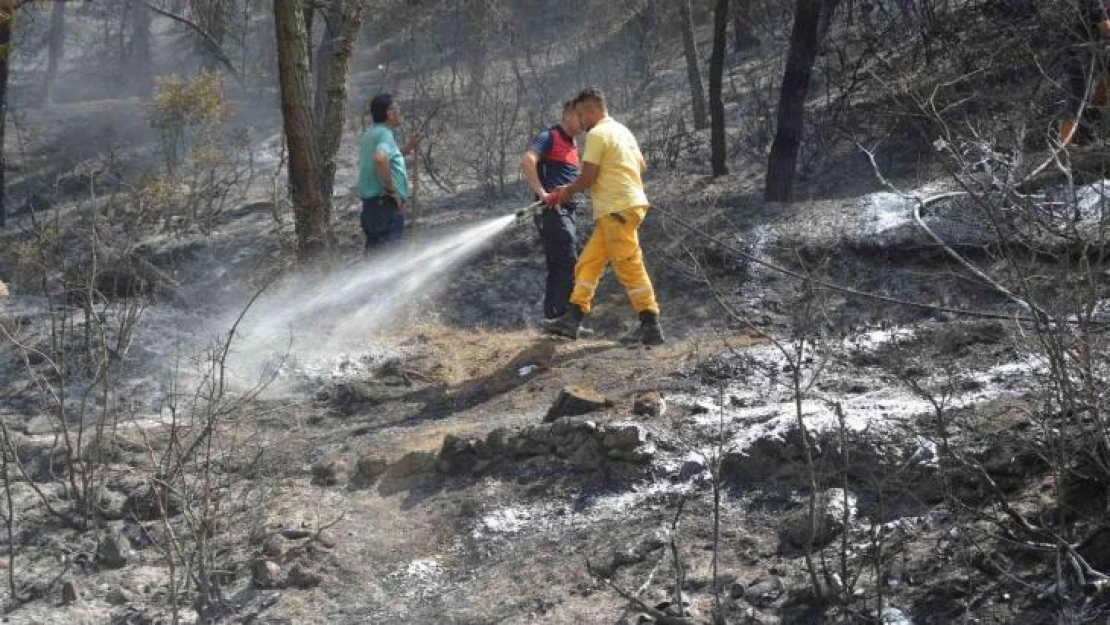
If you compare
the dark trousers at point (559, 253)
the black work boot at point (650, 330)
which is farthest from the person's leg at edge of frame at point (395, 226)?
the black work boot at point (650, 330)

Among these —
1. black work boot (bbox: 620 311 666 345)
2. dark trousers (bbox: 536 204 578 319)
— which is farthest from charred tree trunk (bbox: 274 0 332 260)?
black work boot (bbox: 620 311 666 345)

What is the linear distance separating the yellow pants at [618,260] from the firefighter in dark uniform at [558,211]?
18 centimetres

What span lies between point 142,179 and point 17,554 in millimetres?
9061

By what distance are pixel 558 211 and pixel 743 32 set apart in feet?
34.1

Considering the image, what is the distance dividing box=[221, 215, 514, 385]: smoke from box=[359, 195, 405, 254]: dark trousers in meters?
0.11

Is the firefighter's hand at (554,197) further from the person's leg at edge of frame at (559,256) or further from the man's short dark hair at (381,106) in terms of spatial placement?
the man's short dark hair at (381,106)

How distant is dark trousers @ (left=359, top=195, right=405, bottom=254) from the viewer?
9.48 meters

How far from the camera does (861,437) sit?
5441 millimetres

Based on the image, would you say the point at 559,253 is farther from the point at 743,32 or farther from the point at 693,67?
the point at 743,32

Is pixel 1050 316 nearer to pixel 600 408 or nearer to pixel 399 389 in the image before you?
pixel 600 408

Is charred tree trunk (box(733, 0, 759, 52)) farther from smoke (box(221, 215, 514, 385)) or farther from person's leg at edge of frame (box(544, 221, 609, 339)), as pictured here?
person's leg at edge of frame (box(544, 221, 609, 339))

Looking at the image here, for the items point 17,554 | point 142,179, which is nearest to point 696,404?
point 17,554

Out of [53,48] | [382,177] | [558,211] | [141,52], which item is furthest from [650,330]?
[141,52]

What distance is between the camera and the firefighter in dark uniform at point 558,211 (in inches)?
320
